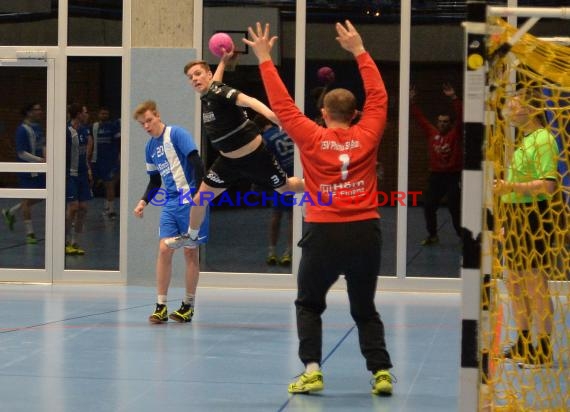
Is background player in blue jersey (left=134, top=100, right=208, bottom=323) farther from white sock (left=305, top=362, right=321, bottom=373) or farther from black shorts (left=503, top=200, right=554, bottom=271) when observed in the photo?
black shorts (left=503, top=200, right=554, bottom=271)

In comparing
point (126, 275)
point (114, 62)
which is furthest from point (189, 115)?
point (126, 275)

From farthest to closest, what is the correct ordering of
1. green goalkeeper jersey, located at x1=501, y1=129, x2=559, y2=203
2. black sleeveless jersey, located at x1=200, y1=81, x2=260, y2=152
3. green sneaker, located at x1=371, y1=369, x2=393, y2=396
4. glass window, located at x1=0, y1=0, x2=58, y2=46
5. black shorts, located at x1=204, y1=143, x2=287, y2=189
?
glass window, located at x1=0, y1=0, x2=58, y2=46
black shorts, located at x1=204, y1=143, x2=287, y2=189
black sleeveless jersey, located at x1=200, y1=81, x2=260, y2=152
green goalkeeper jersey, located at x1=501, y1=129, x2=559, y2=203
green sneaker, located at x1=371, y1=369, x2=393, y2=396

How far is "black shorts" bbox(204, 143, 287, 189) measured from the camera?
9289 mm

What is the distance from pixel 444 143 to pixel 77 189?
14.6 ft

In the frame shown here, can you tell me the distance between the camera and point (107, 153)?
43.1ft

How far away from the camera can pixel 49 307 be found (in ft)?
35.6

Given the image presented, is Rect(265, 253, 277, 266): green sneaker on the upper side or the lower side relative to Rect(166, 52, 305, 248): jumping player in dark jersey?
lower

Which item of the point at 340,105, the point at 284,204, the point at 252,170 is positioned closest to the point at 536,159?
the point at 340,105

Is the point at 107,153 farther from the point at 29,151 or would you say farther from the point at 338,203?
the point at 338,203

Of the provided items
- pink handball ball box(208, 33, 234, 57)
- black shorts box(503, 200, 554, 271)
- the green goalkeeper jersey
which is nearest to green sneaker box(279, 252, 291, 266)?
pink handball ball box(208, 33, 234, 57)

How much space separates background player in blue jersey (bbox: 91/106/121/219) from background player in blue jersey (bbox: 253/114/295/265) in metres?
1.72

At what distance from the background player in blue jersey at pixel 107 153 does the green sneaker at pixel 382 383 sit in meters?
6.92

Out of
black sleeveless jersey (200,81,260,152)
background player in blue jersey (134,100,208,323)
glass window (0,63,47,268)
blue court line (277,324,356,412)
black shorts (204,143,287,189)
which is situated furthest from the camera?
glass window (0,63,47,268)

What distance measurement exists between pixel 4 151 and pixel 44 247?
1262mm
